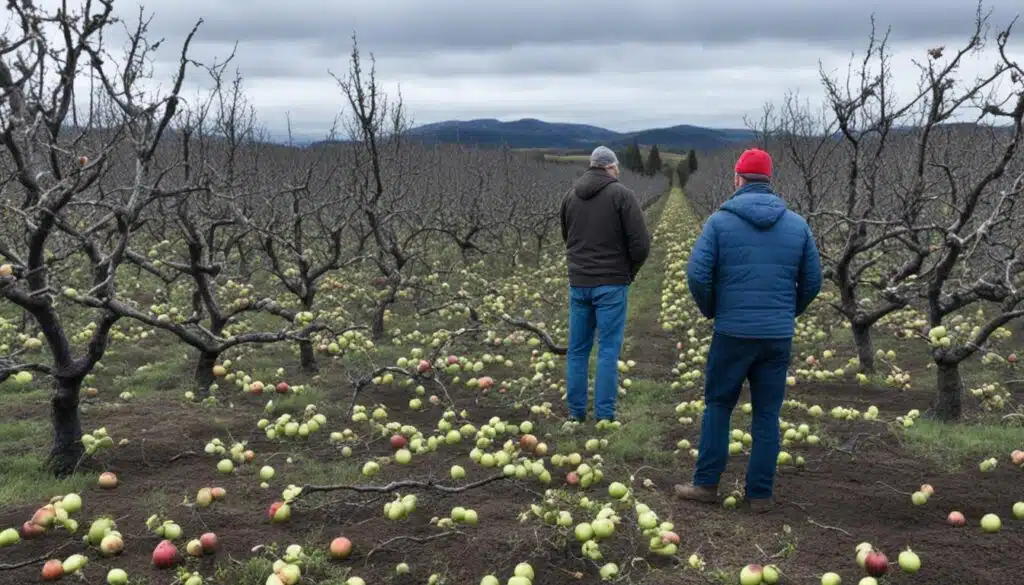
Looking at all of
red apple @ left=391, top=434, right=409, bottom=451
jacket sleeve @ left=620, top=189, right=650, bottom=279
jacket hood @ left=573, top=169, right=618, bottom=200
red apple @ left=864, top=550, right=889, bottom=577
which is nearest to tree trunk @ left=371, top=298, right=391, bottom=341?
red apple @ left=391, top=434, right=409, bottom=451

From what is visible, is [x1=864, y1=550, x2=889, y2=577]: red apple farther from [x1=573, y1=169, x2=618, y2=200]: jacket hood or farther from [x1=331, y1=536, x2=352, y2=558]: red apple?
[x1=573, y1=169, x2=618, y2=200]: jacket hood

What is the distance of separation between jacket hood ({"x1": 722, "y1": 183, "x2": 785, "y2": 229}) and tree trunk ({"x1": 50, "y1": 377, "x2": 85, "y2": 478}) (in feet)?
14.8

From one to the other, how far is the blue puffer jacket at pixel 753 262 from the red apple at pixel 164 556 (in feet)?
10.7

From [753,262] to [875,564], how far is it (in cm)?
173

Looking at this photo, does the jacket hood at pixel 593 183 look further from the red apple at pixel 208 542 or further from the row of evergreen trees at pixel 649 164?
the row of evergreen trees at pixel 649 164

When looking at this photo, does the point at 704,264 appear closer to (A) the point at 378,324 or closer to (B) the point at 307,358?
(B) the point at 307,358

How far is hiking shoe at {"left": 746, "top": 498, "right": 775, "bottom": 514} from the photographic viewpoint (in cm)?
482

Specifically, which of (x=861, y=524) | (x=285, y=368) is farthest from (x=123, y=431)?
(x=861, y=524)

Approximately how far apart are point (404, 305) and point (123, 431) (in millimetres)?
7956

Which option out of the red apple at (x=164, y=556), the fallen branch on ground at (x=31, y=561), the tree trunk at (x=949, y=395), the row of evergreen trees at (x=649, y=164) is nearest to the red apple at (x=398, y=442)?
the red apple at (x=164, y=556)

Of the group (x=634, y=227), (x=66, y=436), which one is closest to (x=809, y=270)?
(x=634, y=227)

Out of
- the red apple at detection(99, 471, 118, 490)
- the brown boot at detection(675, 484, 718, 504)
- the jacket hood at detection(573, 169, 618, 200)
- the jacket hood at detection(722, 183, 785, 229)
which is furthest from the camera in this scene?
the jacket hood at detection(573, 169, 618, 200)

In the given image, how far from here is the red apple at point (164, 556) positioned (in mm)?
4051

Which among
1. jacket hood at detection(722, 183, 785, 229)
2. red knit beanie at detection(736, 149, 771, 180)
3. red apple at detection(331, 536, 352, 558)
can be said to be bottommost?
red apple at detection(331, 536, 352, 558)
